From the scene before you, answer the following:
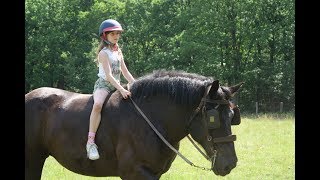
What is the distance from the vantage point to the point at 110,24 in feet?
19.0

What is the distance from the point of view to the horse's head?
504cm

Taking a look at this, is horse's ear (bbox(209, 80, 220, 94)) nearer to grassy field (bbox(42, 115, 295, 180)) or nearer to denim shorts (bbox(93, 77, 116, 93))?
denim shorts (bbox(93, 77, 116, 93))

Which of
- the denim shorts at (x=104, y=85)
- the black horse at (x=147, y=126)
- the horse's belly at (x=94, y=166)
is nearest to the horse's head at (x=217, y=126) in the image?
the black horse at (x=147, y=126)

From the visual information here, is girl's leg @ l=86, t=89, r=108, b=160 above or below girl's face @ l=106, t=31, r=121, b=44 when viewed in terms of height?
below

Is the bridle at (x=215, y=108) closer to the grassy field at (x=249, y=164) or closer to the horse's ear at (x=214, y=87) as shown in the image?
the horse's ear at (x=214, y=87)

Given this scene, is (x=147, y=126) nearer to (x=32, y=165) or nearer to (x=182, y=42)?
(x=32, y=165)

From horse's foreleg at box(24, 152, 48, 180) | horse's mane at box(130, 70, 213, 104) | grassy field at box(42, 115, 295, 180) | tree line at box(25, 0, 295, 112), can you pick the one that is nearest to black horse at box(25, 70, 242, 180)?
horse's mane at box(130, 70, 213, 104)

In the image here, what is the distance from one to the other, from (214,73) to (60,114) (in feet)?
118

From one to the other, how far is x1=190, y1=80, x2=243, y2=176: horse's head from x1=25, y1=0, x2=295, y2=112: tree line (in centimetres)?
3196

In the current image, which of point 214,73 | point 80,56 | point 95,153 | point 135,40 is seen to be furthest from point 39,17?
point 95,153

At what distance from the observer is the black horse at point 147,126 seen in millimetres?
5148

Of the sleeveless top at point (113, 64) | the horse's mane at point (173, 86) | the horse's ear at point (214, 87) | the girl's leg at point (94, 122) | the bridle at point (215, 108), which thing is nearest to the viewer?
the bridle at point (215, 108)
